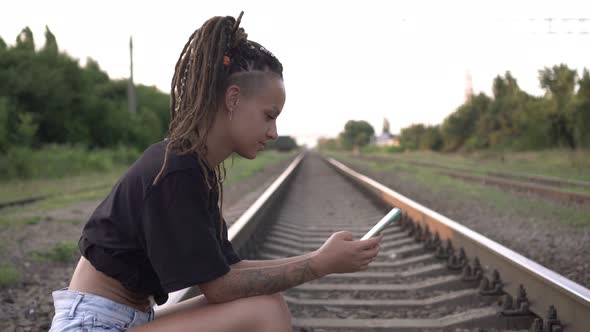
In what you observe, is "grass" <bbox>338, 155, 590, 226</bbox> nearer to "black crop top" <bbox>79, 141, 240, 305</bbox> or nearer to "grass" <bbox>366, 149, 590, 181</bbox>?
"grass" <bbox>366, 149, 590, 181</bbox>

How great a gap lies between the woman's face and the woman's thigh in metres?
0.45

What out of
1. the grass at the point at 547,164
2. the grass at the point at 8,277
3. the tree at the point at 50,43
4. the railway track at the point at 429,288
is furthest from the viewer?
the tree at the point at 50,43

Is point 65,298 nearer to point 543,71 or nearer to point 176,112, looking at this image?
point 176,112

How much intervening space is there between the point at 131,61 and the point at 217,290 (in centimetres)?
2792

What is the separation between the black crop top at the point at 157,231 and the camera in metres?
1.44

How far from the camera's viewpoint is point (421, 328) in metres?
2.90

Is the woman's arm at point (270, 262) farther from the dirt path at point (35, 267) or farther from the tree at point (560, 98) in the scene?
the tree at point (560, 98)

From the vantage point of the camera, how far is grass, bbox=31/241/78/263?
5.11 metres

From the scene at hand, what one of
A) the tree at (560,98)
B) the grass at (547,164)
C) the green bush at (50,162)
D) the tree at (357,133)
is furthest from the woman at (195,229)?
the tree at (357,133)

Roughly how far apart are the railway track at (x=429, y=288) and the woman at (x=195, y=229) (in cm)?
97

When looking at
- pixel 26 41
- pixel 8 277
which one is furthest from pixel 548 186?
pixel 26 41

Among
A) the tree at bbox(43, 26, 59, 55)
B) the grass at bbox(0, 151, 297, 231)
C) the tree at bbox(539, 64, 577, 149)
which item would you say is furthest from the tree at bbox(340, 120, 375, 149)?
the grass at bbox(0, 151, 297, 231)

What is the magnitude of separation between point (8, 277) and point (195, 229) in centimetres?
328

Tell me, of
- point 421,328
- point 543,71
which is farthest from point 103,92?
point 421,328
